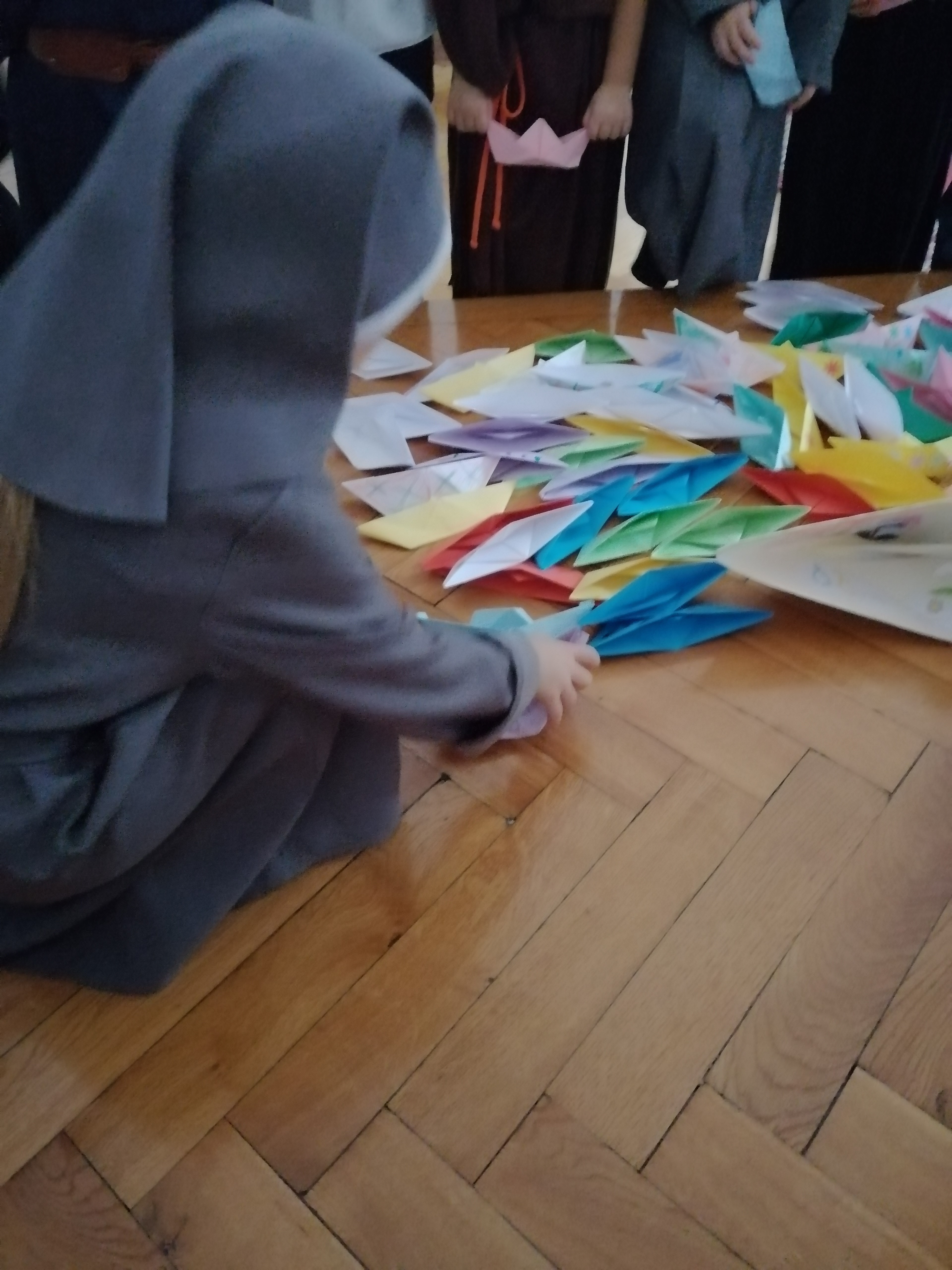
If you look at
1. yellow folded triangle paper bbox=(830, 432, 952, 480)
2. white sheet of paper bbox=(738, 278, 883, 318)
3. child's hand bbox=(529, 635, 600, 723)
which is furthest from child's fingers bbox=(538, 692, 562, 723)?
white sheet of paper bbox=(738, 278, 883, 318)

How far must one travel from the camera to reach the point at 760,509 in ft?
3.45

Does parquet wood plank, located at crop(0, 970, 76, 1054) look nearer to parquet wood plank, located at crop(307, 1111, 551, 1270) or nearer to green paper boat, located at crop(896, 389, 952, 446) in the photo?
parquet wood plank, located at crop(307, 1111, 551, 1270)

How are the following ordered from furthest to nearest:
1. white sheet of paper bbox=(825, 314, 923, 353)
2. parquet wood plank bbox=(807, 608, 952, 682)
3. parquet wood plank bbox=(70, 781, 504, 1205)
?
white sheet of paper bbox=(825, 314, 923, 353), parquet wood plank bbox=(807, 608, 952, 682), parquet wood plank bbox=(70, 781, 504, 1205)

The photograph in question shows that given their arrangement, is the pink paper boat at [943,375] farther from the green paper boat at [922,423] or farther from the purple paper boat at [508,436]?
the purple paper boat at [508,436]

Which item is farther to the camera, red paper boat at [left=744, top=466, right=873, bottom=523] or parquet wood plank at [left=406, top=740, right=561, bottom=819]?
red paper boat at [left=744, top=466, right=873, bottom=523]

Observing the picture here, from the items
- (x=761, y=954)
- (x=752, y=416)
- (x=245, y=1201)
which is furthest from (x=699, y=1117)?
(x=752, y=416)

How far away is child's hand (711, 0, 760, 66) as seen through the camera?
1.30 m

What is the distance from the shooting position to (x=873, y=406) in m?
1.22

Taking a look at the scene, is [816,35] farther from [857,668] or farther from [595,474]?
[857,668]

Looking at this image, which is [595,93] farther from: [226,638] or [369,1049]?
[369,1049]

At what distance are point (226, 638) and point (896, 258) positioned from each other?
5.32 feet

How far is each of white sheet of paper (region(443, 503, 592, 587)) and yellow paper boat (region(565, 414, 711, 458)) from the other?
17 cm

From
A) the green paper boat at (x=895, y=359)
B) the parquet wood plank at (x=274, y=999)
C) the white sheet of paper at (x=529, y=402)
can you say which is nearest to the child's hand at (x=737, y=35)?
the green paper boat at (x=895, y=359)

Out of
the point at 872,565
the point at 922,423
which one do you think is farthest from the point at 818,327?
the point at 872,565
